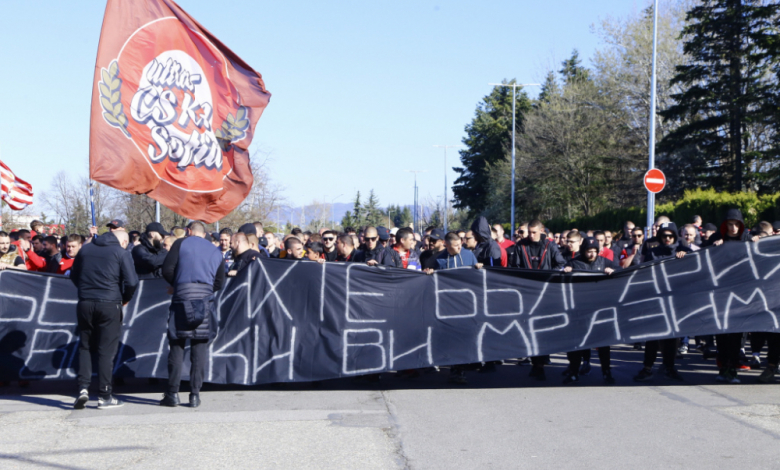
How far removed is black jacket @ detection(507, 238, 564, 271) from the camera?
8.85 metres

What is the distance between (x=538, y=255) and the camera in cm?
897

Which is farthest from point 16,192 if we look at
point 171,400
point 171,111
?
point 171,400

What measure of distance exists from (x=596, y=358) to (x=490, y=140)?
191 ft

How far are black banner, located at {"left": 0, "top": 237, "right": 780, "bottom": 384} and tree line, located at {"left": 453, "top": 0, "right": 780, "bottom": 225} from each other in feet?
70.9

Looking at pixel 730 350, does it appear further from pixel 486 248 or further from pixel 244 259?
pixel 244 259

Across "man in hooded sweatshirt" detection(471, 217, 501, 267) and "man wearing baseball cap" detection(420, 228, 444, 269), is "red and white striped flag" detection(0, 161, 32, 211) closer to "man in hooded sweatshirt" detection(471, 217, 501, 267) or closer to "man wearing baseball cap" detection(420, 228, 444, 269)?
"man wearing baseball cap" detection(420, 228, 444, 269)

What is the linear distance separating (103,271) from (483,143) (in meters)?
65.3

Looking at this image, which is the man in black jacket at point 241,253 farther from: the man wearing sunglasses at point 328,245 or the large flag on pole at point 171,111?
the man wearing sunglasses at point 328,245

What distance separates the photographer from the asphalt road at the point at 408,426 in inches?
207

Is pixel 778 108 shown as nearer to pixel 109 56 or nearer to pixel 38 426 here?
pixel 109 56

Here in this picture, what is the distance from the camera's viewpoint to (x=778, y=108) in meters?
26.9

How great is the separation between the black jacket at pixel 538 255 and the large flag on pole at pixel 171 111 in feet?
11.6

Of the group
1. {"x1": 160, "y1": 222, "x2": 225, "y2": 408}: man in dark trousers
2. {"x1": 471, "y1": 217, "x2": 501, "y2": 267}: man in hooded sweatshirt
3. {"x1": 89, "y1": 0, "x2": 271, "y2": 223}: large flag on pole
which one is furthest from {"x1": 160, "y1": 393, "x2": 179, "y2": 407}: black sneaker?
{"x1": 471, "y1": 217, "x2": 501, "y2": 267}: man in hooded sweatshirt

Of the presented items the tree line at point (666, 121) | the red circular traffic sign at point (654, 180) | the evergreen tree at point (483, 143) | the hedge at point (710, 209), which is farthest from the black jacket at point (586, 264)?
the evergreen tree at point (483, 143)
